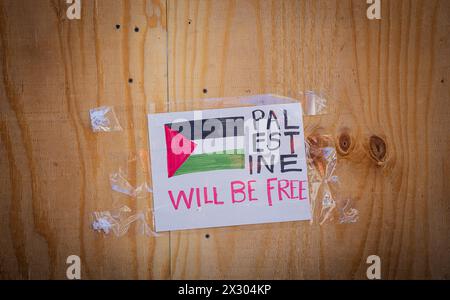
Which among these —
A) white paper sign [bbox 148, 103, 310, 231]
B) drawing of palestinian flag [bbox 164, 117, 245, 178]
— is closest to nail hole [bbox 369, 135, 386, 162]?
white paper sign [bbox 148, 103, 310, 231]

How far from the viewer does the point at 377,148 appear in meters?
1.00

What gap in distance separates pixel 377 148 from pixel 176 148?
1.50 ft

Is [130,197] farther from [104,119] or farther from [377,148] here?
[377,148]

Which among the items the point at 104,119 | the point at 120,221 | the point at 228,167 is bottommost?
the point at 120,221

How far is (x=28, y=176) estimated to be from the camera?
990mm

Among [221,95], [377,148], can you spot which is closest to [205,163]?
[221,95]

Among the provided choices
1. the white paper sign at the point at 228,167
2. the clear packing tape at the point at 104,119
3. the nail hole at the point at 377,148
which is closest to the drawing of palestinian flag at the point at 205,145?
the white paper sign at the point at 228,167

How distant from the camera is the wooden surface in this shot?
38.8 inches

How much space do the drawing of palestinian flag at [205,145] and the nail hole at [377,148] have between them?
0.97 ft

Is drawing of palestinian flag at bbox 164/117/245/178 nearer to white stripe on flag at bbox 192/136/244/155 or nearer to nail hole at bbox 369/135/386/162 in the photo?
white stripe on flag at bbox 192/136/244/155

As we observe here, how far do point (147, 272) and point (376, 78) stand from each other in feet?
2.24

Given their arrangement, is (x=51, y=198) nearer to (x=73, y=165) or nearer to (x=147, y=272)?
(x=73, y=165)

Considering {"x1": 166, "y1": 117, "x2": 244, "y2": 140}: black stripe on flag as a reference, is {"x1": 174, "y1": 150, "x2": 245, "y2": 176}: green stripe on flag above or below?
below
